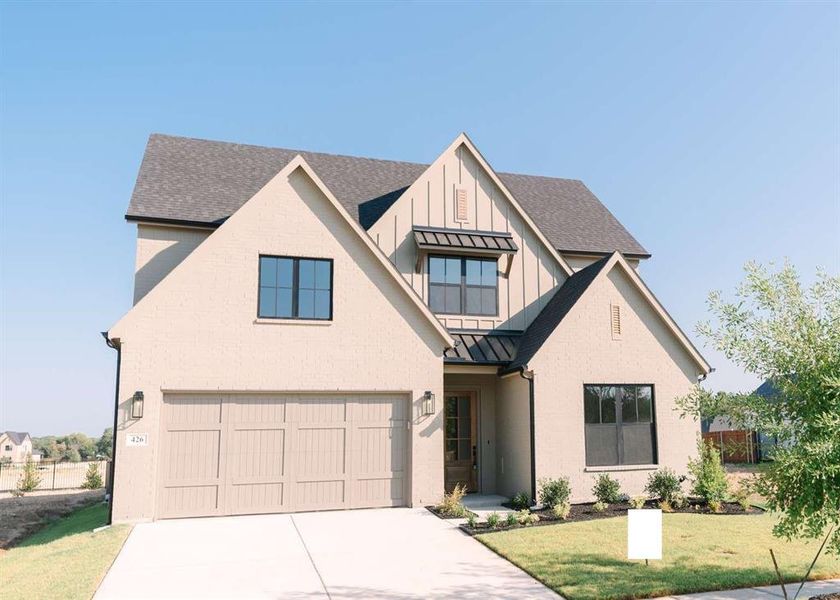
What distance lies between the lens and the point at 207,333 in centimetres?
1331

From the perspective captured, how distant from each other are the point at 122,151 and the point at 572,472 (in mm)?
15925

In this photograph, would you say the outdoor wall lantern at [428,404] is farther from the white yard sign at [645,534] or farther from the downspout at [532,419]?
the white yard sign at [645,534]

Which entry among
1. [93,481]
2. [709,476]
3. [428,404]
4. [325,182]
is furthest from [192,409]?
[93,481]

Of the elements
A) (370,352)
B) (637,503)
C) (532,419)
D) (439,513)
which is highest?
(370,352)

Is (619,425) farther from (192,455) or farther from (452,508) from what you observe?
(192,455)

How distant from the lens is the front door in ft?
54.2

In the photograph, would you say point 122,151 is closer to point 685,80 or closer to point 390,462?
point 390,462

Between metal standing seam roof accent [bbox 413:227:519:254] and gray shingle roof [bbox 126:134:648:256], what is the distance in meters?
1.65

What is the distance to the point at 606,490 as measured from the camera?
47.2 ft

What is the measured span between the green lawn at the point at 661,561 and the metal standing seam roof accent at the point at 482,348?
16.0 feet

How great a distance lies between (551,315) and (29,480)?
67.5ft

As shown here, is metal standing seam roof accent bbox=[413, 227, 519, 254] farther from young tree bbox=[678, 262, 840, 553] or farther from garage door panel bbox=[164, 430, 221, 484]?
young tree bbox=[678, 262, 840, 553]

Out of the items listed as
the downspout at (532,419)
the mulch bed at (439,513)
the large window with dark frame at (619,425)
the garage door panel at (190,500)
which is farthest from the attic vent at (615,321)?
the garage door panel at (190,500)

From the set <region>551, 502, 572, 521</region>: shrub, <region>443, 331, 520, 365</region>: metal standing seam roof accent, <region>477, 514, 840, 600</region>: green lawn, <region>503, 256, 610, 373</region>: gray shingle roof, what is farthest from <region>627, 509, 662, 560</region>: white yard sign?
<region>443, 331, 520, 365</region>: metal standing seam roof accent
